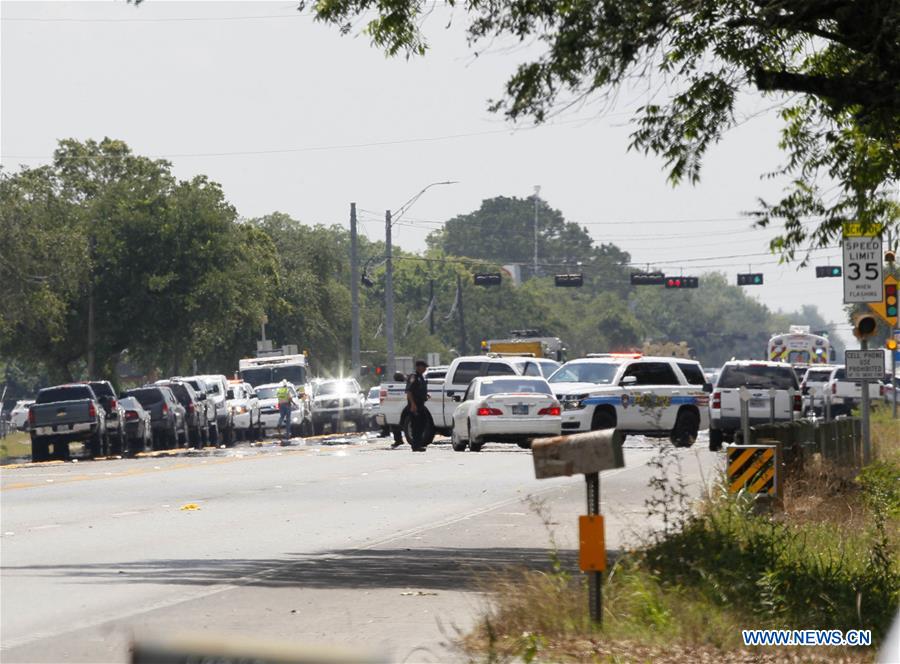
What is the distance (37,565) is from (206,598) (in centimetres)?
337

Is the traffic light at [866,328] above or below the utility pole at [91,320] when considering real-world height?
below

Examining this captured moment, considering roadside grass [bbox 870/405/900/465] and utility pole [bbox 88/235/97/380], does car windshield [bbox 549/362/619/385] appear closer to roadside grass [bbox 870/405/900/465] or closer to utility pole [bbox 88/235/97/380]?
roadside grass [bbox 870/405/900/465]

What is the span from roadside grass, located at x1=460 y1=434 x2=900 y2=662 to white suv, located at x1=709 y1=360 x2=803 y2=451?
22499 mm

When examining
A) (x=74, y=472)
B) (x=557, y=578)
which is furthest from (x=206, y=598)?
(x=74, y=472)

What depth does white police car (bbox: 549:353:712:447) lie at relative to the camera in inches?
1468

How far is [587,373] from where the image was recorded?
39000 millimetres

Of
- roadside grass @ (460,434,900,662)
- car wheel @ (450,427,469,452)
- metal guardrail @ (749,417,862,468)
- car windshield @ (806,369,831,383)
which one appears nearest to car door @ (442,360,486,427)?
car wheel @ (450,427,469,452)

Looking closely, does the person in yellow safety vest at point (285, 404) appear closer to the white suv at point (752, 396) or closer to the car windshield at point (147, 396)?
the car windshield at point (147, 396)

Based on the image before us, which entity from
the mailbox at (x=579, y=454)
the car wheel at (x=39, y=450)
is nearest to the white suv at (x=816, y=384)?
the car wheel at (x=39, y=450)

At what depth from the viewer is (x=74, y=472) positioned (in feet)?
111

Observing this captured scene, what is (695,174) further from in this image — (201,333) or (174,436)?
(201,333)

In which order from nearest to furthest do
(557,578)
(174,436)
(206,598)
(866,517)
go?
(557,578), (206,598), (866,517), (174,436)

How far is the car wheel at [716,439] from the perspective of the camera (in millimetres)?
38750

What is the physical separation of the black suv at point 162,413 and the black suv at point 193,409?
0.36 m
